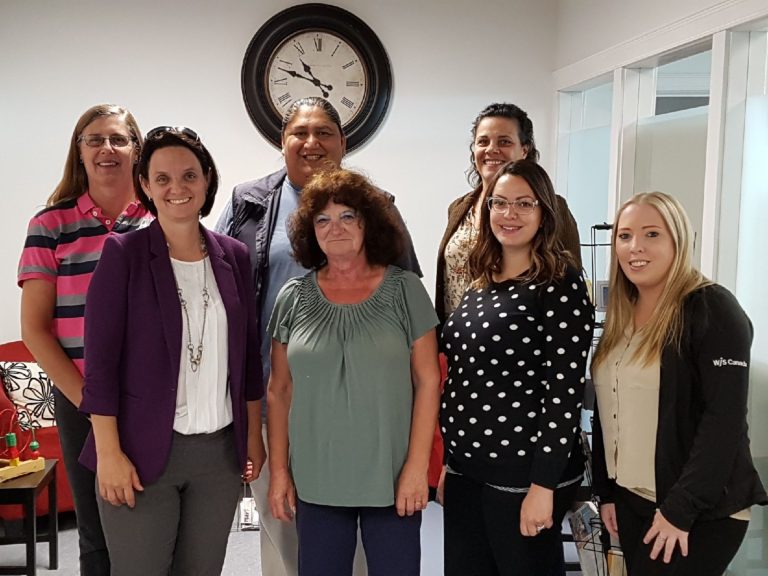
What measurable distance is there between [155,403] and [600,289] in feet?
6.20

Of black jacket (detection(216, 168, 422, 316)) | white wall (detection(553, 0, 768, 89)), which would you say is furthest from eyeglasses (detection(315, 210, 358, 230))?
white wall (detection(553, 0, 768, 89))

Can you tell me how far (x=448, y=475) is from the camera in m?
1.91

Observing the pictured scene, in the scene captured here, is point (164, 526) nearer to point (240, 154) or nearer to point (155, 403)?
point (155, 403)

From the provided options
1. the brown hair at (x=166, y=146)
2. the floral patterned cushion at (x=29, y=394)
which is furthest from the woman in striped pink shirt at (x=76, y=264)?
the floral patterned cushion at (x=29, y=394)

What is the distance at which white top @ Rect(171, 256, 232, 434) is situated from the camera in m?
1.71

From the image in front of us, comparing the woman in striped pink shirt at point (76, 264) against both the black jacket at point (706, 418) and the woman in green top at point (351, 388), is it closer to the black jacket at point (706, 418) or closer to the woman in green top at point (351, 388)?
the woman in green top at point (351, 388)

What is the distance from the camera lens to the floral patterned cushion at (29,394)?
349 cm

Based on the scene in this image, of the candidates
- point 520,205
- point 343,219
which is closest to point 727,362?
point 520,205

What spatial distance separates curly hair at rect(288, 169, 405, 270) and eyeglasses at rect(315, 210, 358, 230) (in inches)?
0.5

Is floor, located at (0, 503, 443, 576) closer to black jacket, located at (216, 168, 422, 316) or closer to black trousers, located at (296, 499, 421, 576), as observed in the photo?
black trousers, located at (296, 499, 421, 576)

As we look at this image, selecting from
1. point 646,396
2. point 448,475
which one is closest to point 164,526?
point 448,475

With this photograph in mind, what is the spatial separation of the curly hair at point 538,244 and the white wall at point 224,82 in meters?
2.24

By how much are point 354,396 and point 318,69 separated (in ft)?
8.87

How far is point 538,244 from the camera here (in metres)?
1.82
